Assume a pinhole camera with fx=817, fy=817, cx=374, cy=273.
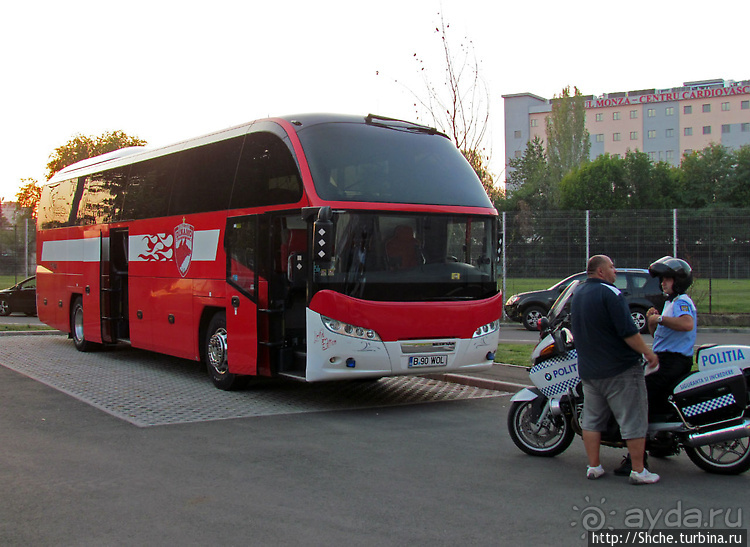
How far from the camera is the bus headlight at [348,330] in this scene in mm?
9492

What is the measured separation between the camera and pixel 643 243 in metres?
22.8

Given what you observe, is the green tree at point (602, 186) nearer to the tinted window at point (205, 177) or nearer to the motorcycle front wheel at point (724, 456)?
the tinted window at point (205, 177)

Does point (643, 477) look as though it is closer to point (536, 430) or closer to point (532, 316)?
point (536, 430)

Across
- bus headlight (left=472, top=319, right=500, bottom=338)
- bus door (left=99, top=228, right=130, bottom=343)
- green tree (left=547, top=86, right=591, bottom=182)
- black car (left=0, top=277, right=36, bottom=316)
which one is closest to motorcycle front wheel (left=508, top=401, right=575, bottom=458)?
bus headlight (left=472, top=319, right=500, bottom=338)

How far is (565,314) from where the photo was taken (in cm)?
714

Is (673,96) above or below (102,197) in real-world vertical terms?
above

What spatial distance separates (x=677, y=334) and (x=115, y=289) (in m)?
10.9

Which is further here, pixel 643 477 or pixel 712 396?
pixel 712 396

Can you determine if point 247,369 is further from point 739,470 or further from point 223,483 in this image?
point 739,470

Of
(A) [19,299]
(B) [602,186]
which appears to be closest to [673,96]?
(B) [602,186]

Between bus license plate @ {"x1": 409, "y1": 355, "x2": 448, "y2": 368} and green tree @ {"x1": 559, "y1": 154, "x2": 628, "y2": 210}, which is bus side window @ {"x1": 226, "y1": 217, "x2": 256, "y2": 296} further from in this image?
green tree @ {"x1": 559, "y1": 154, "x2": 628, "y2": 210}

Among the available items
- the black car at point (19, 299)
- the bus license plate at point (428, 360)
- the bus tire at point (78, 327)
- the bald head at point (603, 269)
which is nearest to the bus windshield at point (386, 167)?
the bus license plate at point (428, 360)

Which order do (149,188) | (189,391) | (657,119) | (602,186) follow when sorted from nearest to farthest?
1. (189,391)
2. (149,188)
3. (602,186)
4. (657,119)

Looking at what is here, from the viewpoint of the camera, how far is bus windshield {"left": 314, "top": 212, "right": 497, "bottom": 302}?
31.3 feet
